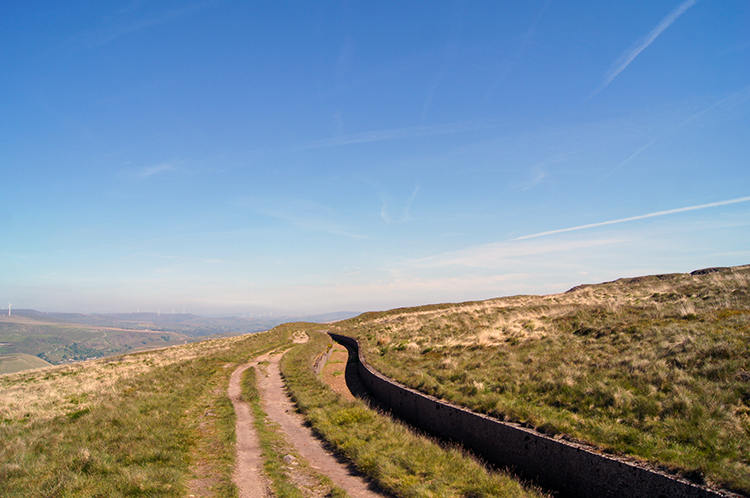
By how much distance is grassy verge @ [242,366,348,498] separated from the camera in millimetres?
9227

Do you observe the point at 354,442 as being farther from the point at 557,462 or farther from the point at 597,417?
the point at 597,417

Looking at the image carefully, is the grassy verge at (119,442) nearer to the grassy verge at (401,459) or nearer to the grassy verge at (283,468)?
the grassy verge at (283,468)

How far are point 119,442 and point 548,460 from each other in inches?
517

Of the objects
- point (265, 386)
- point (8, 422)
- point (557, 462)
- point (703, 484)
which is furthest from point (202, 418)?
point (703, 484)

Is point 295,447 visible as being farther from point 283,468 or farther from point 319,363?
point 319,363

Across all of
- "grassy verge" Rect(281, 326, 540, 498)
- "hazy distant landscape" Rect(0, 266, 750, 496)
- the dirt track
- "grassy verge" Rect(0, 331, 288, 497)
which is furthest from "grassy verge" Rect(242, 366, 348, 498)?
"grassy verge" Rect(281, 326, 540, 498)

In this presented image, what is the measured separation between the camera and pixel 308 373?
25906 millimetres

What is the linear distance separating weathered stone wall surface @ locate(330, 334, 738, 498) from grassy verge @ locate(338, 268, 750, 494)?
21.0 inches

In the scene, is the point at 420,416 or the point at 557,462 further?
the point at 420,416

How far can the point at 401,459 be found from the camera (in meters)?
10.5

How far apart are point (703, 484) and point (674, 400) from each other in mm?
3556

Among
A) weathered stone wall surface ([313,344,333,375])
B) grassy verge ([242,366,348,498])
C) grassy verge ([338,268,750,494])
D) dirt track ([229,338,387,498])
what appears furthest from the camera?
weathered stone wall surface ([313,344,333,375])

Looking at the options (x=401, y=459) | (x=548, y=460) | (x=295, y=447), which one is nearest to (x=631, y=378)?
(x=548, y=460)

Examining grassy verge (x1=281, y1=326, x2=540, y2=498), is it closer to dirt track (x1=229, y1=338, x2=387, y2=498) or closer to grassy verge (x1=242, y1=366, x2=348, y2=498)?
dirt track (x1=229, y1=338, x2=387, y2=498)
